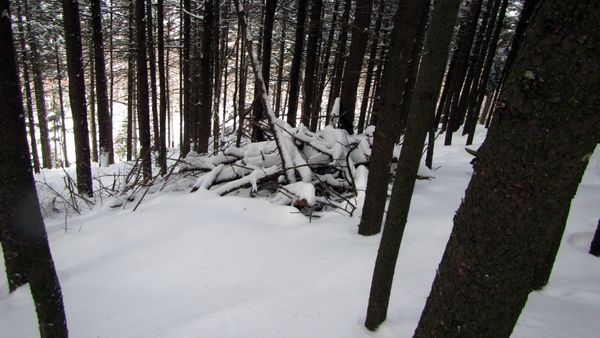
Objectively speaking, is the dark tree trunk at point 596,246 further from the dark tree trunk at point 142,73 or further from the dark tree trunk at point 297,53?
the dark tree trunk at point 142,73

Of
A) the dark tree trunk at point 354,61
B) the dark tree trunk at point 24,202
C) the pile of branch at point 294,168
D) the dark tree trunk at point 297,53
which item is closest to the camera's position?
the dark tree trunk at point 24,202

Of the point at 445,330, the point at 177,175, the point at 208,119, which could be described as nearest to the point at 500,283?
the point at 445,330

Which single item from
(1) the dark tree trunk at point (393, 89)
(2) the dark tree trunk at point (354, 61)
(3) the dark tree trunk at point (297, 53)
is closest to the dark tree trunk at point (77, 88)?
(3) the dark tree trunk at point (297, 53)

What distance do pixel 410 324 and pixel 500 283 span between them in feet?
3.87

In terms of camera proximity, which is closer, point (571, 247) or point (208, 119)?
point (571, 247)

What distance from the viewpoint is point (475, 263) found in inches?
47.2

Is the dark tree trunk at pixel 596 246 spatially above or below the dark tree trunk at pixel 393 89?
below

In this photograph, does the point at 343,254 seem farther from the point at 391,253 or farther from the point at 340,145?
the point at 340,145

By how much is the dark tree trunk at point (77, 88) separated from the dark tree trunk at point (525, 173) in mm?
8608

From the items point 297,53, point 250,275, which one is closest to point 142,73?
point 297,53

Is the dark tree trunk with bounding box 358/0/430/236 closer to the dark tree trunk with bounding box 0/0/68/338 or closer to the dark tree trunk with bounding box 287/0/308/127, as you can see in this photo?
the dark tree trunk with bounding box 0/0/68/338

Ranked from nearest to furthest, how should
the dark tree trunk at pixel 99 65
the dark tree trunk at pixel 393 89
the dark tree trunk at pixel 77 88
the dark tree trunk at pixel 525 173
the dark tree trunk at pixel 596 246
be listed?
the dark tree trunk at pixel 525 173, the dark tree trunk at pixel 393 89, the dark tree trunk at pixel 596 246, the dark tree trunk at pixel 77 88, the dark tree trunk at pixel 99 65

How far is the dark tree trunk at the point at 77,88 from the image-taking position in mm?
7012

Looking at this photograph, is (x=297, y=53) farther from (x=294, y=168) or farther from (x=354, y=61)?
(x=294, y=168)
